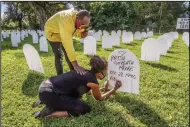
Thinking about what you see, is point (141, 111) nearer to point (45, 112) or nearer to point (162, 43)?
point (45, 112)

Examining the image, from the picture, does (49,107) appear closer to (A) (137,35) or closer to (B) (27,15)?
(A) (137,35)

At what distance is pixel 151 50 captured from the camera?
20.6 ft

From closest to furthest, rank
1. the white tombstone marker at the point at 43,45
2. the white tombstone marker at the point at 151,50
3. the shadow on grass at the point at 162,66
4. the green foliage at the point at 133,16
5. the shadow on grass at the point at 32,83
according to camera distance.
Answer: the shadow on grass at the point at 32,83 < the shadow on grass at the point at 162,66 < the white tombstone marker at the point at 151,50 < the white tombstone marker at the point at 43,45 < the green foliage at the point at 133,16

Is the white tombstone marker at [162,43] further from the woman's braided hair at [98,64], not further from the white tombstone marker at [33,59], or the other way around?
the woman's braided hair at [98,64]

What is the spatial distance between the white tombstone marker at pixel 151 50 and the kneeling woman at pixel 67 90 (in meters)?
3.33

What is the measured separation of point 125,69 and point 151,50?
3114 millimetres

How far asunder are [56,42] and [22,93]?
0.93m

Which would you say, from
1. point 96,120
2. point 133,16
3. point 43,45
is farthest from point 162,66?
point 133,16

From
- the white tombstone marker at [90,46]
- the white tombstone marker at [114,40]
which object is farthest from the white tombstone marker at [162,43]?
the white tombstone marker at [114,40]

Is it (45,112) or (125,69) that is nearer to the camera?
(45,112)

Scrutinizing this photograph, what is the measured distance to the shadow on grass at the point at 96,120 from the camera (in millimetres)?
2896

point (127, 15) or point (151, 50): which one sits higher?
point (127, 15)

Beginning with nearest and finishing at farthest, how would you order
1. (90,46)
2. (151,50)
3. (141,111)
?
(141,111) < (151,50) < (90,46)

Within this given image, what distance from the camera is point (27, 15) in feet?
75.4
